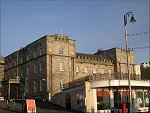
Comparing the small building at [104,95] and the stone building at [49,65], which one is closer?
the small building at [104,95]

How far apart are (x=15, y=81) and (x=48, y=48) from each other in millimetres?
10644

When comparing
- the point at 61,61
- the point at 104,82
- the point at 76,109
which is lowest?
the point at 76,109

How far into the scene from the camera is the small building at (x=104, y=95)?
138ft

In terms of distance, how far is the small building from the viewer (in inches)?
1657

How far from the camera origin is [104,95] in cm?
4338

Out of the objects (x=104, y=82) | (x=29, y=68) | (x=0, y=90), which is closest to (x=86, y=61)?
(x=29, y=68)

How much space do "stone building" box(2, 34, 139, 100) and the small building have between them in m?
10.7

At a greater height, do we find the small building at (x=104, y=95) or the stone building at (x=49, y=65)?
the stone building at (x=49, y=65)

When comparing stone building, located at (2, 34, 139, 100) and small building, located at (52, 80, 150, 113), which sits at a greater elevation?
stone building, located at (2, 34, 139, 100)

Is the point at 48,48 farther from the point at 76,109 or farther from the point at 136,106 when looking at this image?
the point at 136,106

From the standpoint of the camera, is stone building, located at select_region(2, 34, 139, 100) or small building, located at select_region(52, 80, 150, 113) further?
stone building, located at select_region(2, 34, 139, 100)

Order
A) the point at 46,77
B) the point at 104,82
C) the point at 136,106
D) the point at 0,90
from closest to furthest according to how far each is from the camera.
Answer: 1. the point at 104,82
2. the point at 136,106
3. the point at 46,77
4. the point at 0,90

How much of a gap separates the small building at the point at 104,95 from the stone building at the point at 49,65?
35.1 ft

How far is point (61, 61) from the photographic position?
59844 millimetres
